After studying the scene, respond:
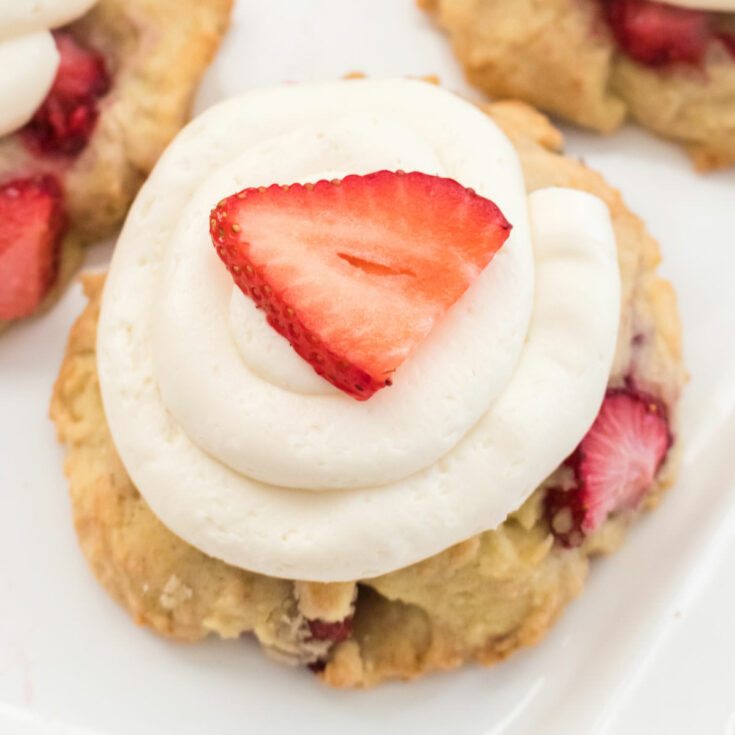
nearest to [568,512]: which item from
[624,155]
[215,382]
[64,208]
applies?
[215,382]

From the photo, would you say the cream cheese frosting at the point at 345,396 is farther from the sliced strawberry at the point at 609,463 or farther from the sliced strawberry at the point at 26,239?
the sliced strawberry at the point at 26,239

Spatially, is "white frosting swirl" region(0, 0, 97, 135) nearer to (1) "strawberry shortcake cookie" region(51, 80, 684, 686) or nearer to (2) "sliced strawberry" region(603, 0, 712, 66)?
(1) "strawberry shortcake cookie" region(51, 80, 684, 686)

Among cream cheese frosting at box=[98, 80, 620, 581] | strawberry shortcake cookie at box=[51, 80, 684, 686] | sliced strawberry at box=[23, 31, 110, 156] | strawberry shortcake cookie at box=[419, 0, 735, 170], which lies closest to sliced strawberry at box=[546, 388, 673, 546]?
strawberry shortcake cookie at box=[51, 80, 684, 686]

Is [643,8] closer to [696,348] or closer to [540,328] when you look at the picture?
[696,348]

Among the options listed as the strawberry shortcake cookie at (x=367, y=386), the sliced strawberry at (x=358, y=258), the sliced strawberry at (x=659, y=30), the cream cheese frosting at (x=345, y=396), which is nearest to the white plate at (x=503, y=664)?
the strawberry shortcake cookie at (x=367, y=386)

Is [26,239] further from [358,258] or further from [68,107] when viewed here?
[358,258]
